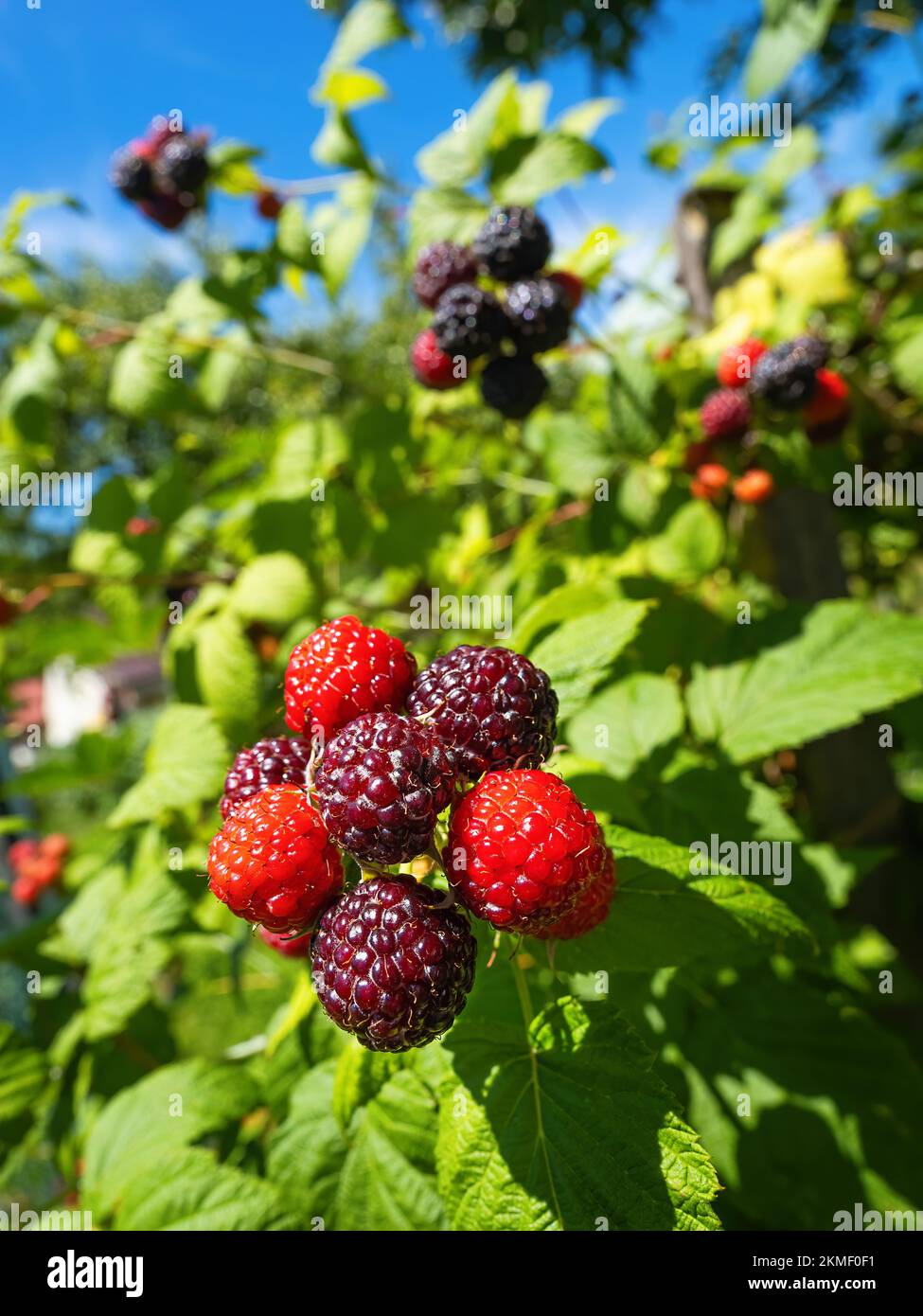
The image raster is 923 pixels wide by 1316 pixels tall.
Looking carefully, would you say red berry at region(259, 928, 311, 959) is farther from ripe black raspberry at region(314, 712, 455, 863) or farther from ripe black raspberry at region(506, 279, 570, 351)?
ripe black raspberry at region(506, 279, 570, 351)

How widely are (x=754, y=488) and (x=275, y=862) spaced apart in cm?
147

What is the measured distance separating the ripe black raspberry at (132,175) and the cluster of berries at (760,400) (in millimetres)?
1632

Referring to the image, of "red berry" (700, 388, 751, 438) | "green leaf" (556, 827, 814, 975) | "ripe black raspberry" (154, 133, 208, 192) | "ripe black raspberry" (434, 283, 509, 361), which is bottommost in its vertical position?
"green leaf" (556, 827, 814, 975)

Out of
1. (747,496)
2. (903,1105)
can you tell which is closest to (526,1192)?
(903,1105)

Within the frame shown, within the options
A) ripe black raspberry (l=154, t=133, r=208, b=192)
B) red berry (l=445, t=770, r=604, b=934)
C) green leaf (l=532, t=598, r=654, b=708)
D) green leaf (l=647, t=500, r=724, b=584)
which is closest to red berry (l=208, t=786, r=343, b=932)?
red berry (l=445, t=770, r=604, b=934)

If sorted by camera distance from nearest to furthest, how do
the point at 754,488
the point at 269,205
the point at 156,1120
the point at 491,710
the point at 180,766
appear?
the point at 491,710 → the point at 156,1120 → the point at 180,766 → the point at 754,488 → the point at 269,205

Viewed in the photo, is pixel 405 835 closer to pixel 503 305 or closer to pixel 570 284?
pixel 503 305

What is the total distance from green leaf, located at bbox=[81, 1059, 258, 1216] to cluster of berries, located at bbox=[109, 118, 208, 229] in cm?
216

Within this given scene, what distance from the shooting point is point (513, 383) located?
5.12 feet

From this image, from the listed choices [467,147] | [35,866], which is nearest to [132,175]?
[467,147]

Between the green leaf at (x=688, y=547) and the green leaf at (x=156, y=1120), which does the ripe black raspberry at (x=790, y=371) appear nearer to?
the green leaf at (x=688, y=547)

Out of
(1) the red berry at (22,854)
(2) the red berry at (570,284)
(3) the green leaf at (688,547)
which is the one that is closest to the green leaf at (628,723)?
(3) the green leaf at (688,547)

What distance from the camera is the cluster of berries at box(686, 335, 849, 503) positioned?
5.29 feet

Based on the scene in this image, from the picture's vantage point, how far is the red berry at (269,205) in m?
2.36
